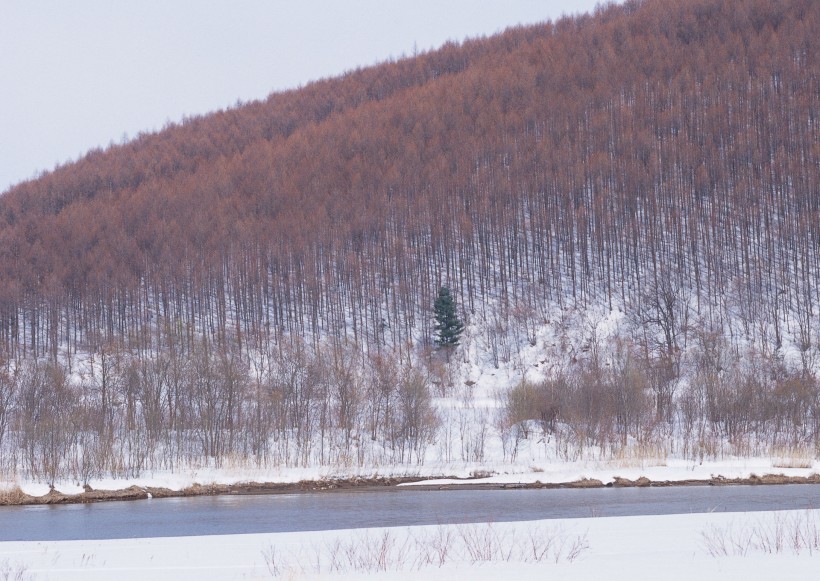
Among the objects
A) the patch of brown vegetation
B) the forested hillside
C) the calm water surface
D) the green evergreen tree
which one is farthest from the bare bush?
the green evergreen tree

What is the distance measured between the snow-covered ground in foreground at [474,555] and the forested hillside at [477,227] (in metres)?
22.7

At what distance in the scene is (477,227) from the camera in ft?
268

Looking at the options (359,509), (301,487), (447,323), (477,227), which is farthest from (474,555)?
(477,227)

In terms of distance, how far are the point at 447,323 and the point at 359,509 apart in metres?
37.7

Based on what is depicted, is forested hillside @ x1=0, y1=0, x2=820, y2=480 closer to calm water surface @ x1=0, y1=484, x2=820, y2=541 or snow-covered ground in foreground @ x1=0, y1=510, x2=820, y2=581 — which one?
calm water surface @ x1=0, y1=484, x2=820, y2=541

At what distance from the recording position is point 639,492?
3070 cm

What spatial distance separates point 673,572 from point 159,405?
34240 mm

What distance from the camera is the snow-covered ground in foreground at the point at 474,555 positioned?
12.9 meters

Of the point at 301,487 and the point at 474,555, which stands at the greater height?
the point at 474,555

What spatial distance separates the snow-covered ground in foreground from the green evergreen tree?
145ft

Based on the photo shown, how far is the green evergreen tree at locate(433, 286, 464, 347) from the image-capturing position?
6444 cm

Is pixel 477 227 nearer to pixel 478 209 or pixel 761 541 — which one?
pixel 478 209

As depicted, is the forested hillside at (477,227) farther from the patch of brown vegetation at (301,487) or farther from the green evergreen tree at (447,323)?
the patch of brown vegetation at (301,487)

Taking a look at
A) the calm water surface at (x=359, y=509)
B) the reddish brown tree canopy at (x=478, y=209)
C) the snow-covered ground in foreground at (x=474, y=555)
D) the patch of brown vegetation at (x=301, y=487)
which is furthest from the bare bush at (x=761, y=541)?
the reddish brown tree canopy at (x=478, y=209)
